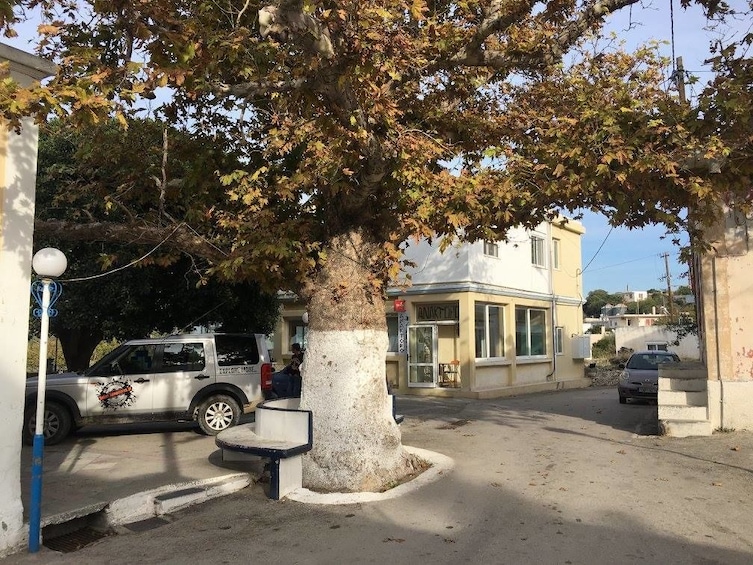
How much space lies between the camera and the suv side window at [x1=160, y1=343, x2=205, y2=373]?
39.6 feet

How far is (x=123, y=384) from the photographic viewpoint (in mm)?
11688

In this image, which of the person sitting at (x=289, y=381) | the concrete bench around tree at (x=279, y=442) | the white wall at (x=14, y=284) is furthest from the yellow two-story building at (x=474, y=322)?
the white wall at (x=14, y=284)

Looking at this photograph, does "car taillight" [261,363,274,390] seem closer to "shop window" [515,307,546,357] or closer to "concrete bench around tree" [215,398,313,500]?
"concrete bench around tree" [215,398,313,500]

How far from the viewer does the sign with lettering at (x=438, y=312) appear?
21767 mm

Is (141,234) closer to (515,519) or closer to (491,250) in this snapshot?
(515,519)

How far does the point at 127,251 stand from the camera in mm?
12617

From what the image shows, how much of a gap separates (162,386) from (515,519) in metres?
7.59

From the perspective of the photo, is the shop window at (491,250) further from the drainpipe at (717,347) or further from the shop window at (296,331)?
the drainpipe at (717,347)

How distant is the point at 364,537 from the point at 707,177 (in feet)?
18.4

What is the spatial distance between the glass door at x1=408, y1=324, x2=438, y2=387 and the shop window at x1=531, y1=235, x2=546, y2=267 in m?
6.42

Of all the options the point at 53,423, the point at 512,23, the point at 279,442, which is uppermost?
the point at 512,23

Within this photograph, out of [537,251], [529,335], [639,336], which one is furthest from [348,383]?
[639,336]

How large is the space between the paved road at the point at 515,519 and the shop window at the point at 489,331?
38.6 feet

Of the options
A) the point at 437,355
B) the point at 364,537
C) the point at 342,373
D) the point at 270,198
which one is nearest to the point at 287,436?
the point at 342,373
